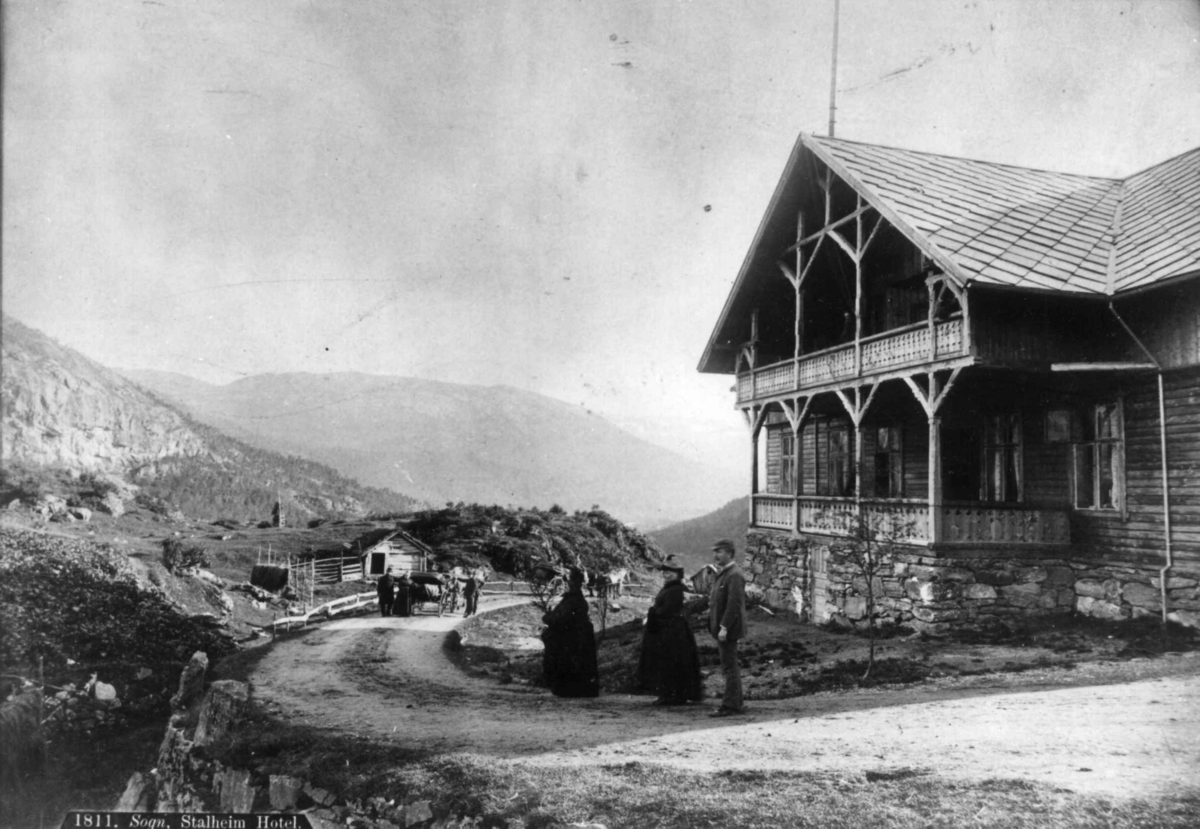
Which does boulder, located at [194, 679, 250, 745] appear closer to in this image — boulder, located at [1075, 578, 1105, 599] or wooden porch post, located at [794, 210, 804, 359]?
wooden porch post, located at [794, 210, 804, 359]

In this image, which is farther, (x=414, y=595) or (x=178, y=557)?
(x=414, y=595)

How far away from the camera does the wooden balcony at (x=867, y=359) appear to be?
1519 cm

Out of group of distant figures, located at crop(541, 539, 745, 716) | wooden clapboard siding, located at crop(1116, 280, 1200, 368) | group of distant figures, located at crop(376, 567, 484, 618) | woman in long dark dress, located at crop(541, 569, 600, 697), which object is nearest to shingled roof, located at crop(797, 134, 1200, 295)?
wooden clapboard siding, located at crop(1116, 280, 1200, 368)

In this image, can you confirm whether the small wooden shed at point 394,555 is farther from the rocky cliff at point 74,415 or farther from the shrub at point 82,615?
the rocky cliff at point 74,415

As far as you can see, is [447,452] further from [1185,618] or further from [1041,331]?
[1185,618]

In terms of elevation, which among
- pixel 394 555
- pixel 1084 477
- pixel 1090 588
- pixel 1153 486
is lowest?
pixel 394 555

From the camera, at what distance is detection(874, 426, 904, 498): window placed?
778 inches

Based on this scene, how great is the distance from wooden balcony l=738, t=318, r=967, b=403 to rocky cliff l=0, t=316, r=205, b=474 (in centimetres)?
3743

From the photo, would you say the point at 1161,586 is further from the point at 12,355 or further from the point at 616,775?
the point at 12,355

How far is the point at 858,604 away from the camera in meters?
17.2

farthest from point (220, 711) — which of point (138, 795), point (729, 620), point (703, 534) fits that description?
point (703, 534)

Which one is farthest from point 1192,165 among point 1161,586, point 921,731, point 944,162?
point 921,731

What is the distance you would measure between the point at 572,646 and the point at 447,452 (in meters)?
155

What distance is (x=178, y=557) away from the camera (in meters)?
25.4
